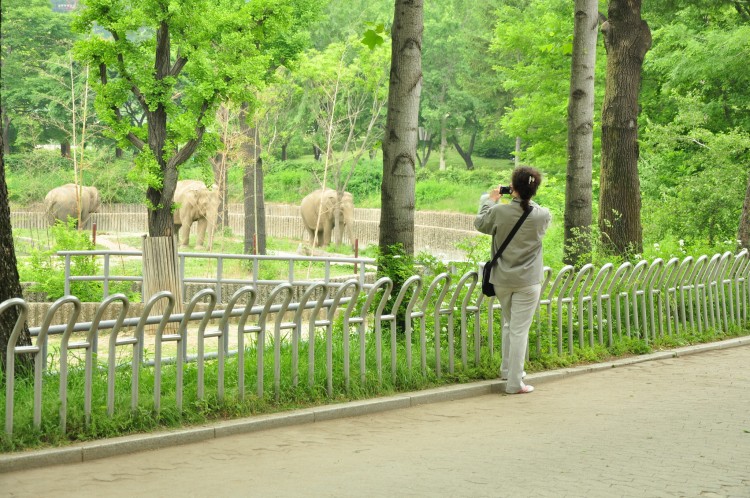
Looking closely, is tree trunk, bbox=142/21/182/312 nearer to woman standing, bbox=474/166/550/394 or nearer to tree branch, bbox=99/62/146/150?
tree branch, bbox=99/62/146/150

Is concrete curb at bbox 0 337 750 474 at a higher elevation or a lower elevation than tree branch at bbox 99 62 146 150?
lower

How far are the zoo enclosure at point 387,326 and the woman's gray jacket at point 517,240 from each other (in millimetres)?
546

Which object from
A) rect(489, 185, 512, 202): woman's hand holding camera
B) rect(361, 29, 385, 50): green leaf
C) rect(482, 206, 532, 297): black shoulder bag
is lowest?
rect(482, 206, 532, 297): black shoulder bag

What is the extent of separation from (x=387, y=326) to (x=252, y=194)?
21535 mm

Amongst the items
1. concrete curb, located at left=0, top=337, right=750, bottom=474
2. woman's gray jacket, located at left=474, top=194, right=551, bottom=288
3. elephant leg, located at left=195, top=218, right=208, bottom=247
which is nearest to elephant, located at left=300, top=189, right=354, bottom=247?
elephant leg, located at left=195, top=218, right=208, bottom=247

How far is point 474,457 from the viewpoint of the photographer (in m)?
7.70

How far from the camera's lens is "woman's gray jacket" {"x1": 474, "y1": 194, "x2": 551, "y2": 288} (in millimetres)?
10086

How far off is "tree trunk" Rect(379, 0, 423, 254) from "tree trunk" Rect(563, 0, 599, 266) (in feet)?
11.1

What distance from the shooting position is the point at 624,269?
42.1 ft

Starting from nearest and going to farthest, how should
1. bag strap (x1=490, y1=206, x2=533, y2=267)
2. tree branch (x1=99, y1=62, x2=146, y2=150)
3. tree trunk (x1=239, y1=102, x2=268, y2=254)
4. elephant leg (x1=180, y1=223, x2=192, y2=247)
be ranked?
bag strap (x1=490, y1=206, x2=533, y2=267) → tree branch (x1=99, y1=62, x2=146, y2=150) → tree trunk (x1=239, y1=102, x2=268, y2=254) → elephant leg (x1=180, y1=223, x2=192, y2=247)

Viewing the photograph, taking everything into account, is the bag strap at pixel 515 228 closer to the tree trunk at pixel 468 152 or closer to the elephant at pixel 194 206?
the elephant at pixel 194 206

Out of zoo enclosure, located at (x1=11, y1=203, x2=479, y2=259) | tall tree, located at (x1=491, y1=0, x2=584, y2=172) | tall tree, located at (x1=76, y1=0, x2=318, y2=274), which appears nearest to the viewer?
tall tree, located at (x1=76, y1=0, x2=318, y2=274)

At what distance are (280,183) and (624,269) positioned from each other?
48404 mm

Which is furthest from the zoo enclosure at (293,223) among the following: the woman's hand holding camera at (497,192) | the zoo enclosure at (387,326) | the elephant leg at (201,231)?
the woman's hand holding camera at (497,192)
